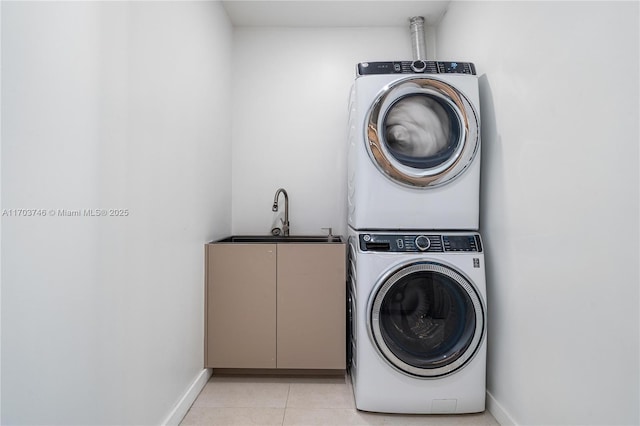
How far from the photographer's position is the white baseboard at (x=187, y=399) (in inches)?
59.9

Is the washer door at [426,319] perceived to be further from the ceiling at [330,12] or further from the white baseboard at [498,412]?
the ceiling at [330,12]

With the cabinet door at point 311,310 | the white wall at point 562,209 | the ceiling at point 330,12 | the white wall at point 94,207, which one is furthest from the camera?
the ceiling at point 330,12

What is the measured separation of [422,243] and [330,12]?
188 centimetres

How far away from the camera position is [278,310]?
78.2 inches

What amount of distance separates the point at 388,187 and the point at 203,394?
5.29 feet

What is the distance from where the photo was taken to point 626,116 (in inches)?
38.1

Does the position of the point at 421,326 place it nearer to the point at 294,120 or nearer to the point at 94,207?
the point at 94,207

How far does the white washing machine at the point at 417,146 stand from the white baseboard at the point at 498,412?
91 centimetres

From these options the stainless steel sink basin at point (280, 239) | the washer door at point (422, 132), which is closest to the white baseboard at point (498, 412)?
the washer door at point (422, 132)

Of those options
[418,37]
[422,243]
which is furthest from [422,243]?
[418,37]

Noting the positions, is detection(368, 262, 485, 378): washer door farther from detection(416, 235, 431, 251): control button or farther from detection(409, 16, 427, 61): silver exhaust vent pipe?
detection(409, 16, 427, 61): silver exhaust vent pipe

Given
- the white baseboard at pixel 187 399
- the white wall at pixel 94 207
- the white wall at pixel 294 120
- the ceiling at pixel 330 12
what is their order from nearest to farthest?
the white wall at pixel 94 207 < the white baseboard at pixel 187 399 < the ceiling at pixel 330 12 < the white wall at pixel 294 120

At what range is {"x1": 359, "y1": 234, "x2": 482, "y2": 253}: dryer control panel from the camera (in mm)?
1692

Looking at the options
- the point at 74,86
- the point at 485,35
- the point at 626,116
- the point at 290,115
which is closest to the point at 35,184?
the point at 74,86
